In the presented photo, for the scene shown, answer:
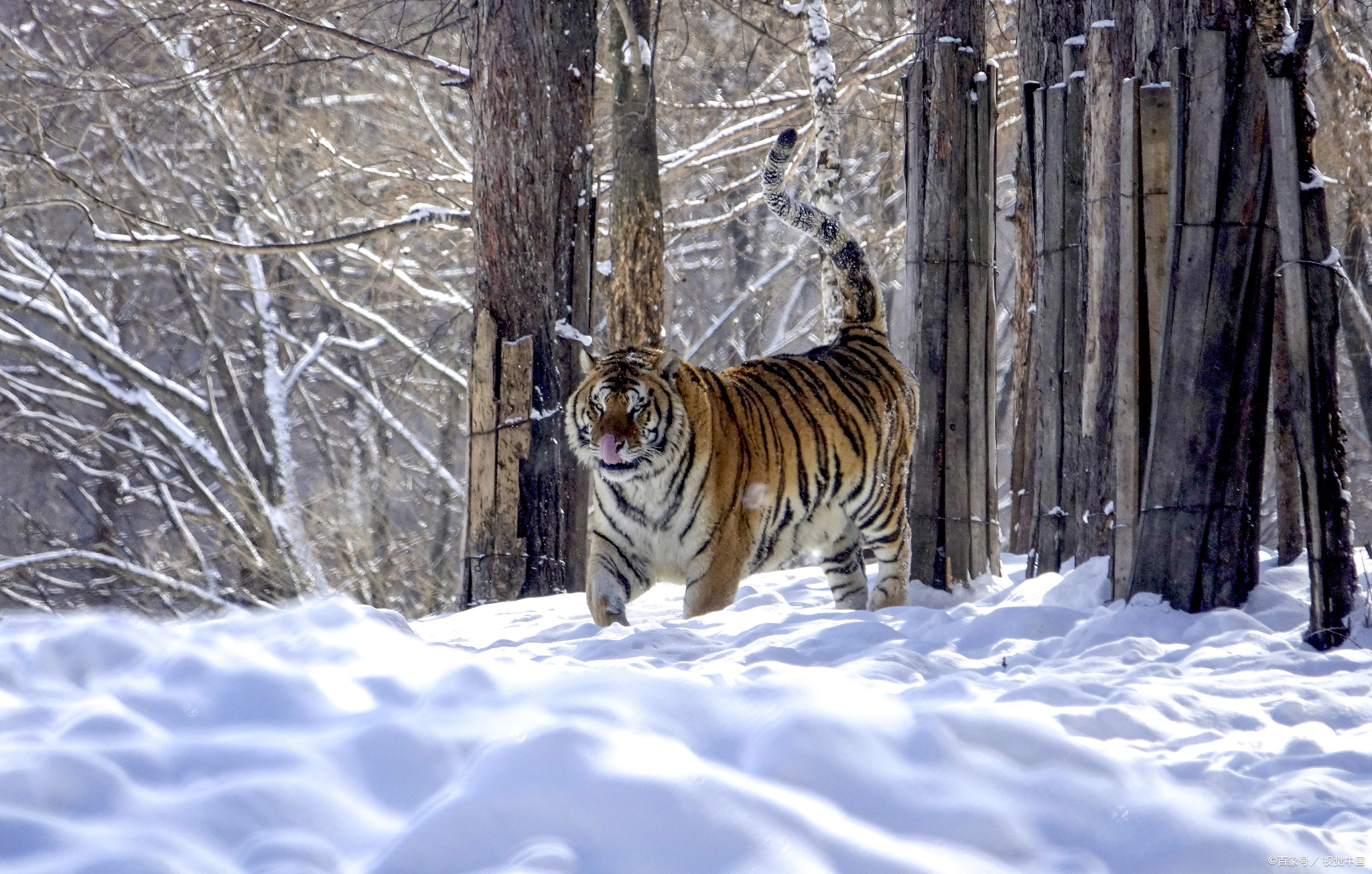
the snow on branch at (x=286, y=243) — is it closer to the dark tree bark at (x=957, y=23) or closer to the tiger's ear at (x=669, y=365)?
the tiger's ear at (x=669, y=365)

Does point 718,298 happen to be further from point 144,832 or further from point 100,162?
point 144,832

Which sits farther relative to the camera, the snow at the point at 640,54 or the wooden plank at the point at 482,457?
the snow at the point at 640,54

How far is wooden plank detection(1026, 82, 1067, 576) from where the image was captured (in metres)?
5.45

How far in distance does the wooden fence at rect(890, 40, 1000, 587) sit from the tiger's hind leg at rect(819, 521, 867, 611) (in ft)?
1.22

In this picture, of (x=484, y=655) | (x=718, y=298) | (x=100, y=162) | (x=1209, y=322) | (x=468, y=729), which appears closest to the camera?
(x=468, y=729)

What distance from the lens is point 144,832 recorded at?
2.10 meters

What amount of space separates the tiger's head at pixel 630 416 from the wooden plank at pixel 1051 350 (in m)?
1.64

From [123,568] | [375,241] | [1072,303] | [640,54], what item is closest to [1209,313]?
[1072,303]

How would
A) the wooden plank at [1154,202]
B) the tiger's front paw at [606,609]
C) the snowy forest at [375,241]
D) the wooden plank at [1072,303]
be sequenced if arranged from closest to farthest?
the wooden plank at [1154,202] < the tiger's front paw at [606,609] < the wooden plank at [1072,303] < the snowy forest at [375,241]

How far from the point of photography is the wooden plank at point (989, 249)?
217 inches

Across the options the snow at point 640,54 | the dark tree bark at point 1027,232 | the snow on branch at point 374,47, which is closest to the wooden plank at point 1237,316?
the dark tree bark at point 1027,232

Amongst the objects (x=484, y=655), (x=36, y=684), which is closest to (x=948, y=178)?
(x=484, y=655)

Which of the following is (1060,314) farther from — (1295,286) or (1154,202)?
(1295,286)

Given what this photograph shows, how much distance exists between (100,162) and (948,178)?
13.0 metres
